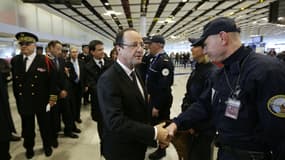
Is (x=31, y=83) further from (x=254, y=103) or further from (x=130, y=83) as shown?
(x=254, y=103)

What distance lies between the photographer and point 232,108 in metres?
1.06

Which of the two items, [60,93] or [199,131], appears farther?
[60,93]

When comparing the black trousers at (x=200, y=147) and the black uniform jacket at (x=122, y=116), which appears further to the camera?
the black trousers at (x=200, y=147)

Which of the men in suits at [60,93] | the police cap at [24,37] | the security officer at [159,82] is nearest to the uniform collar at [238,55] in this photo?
the security officer at [159,82]

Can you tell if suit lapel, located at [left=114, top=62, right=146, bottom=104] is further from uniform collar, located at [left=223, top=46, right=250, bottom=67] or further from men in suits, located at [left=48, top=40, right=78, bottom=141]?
men in suits, located at [left=48, top=40, right=78, bottom=141]

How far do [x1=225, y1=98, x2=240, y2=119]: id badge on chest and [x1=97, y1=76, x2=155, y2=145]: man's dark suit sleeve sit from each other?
418mm

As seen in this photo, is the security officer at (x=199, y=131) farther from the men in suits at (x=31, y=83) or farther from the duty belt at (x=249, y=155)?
the men in suits at (x=31, y=83)

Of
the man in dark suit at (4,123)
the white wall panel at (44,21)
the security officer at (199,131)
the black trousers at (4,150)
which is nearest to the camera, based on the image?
the security officer at (199,131)

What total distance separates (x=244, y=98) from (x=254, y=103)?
0.05m

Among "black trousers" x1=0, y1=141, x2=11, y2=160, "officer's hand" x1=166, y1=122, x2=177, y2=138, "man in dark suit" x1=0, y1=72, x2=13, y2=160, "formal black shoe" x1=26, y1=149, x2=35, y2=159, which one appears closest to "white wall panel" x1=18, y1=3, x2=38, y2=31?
"formal black shoe" x1=26, y1=149, x2=35, y2=159

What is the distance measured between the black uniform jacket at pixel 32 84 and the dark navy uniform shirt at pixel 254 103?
2.24 metres

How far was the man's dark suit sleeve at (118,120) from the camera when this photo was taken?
3.70 feet

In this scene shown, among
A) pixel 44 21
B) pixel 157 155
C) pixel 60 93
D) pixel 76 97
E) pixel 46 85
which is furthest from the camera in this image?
pixel 44 21

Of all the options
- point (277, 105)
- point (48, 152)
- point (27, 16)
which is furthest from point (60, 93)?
point (27, 16)
